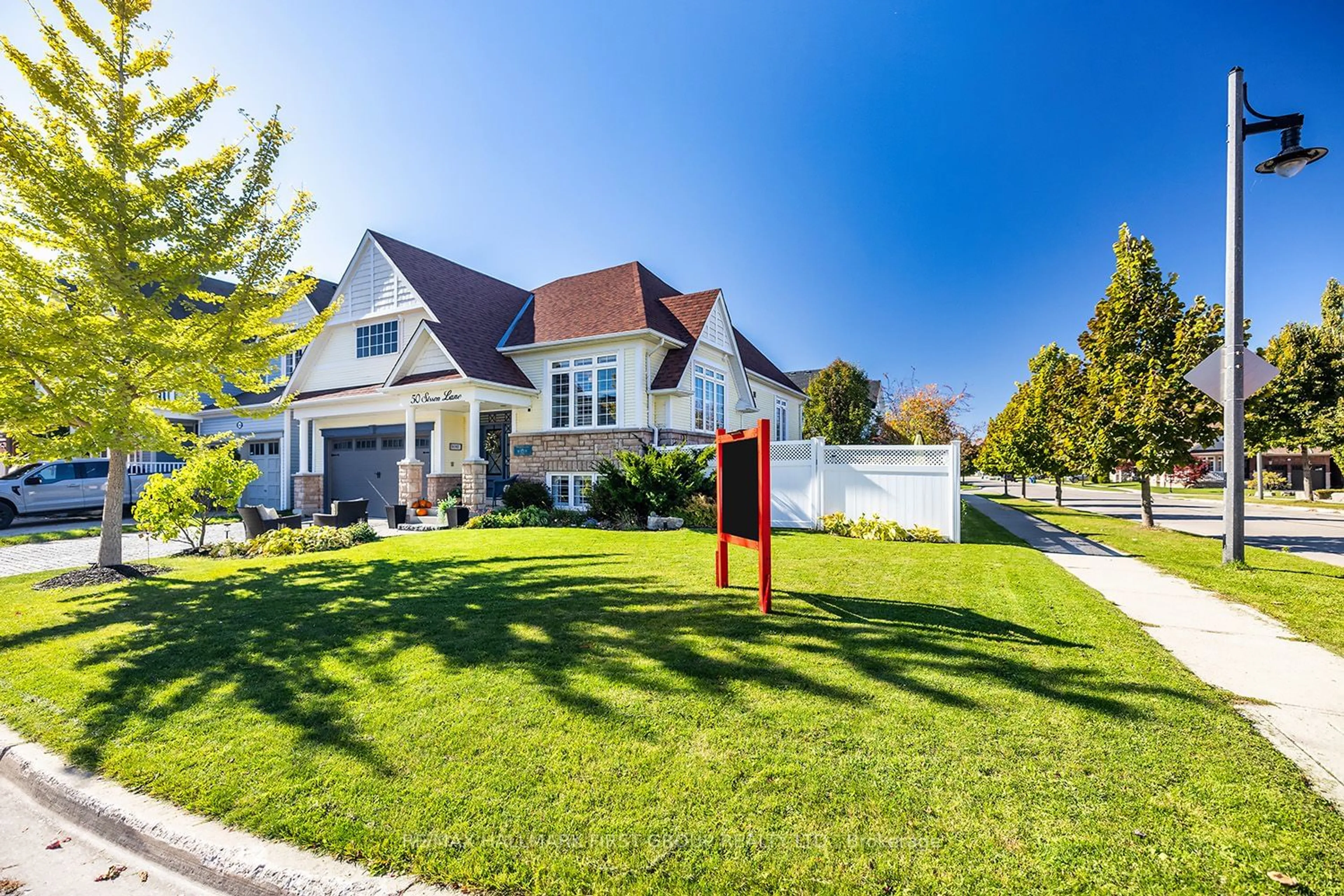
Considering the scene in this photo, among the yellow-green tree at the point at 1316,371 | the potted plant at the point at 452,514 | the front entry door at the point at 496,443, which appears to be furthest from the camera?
the yellow-green tree at the point at 1316,371

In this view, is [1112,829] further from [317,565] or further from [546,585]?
[317,565]

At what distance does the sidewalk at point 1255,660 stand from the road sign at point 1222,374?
304 centimetres

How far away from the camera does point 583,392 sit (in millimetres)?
16797

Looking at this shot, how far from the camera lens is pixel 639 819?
8.32ft

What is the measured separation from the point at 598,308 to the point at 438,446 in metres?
6.56

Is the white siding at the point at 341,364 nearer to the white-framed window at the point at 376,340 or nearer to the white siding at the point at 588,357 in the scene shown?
the white-framed window at the point at 376,340

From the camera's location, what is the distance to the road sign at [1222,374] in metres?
8.47

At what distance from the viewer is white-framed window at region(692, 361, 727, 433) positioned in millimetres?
17594

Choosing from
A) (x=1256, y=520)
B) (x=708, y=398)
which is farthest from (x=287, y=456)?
(x=1256, y=520)

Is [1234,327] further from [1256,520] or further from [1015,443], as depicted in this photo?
[1015,443]

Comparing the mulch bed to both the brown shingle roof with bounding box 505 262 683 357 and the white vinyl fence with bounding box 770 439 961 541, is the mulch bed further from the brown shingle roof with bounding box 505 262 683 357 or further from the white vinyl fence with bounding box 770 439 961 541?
the brown shingle roof with bounding box 505 262 683 357

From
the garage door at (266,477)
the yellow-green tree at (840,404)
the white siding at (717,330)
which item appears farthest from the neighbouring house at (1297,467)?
the garage door at (266,477)

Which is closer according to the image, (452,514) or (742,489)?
(742,489)

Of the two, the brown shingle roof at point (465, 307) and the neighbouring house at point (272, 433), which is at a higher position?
the brown shingle roof at point (465, 307)
